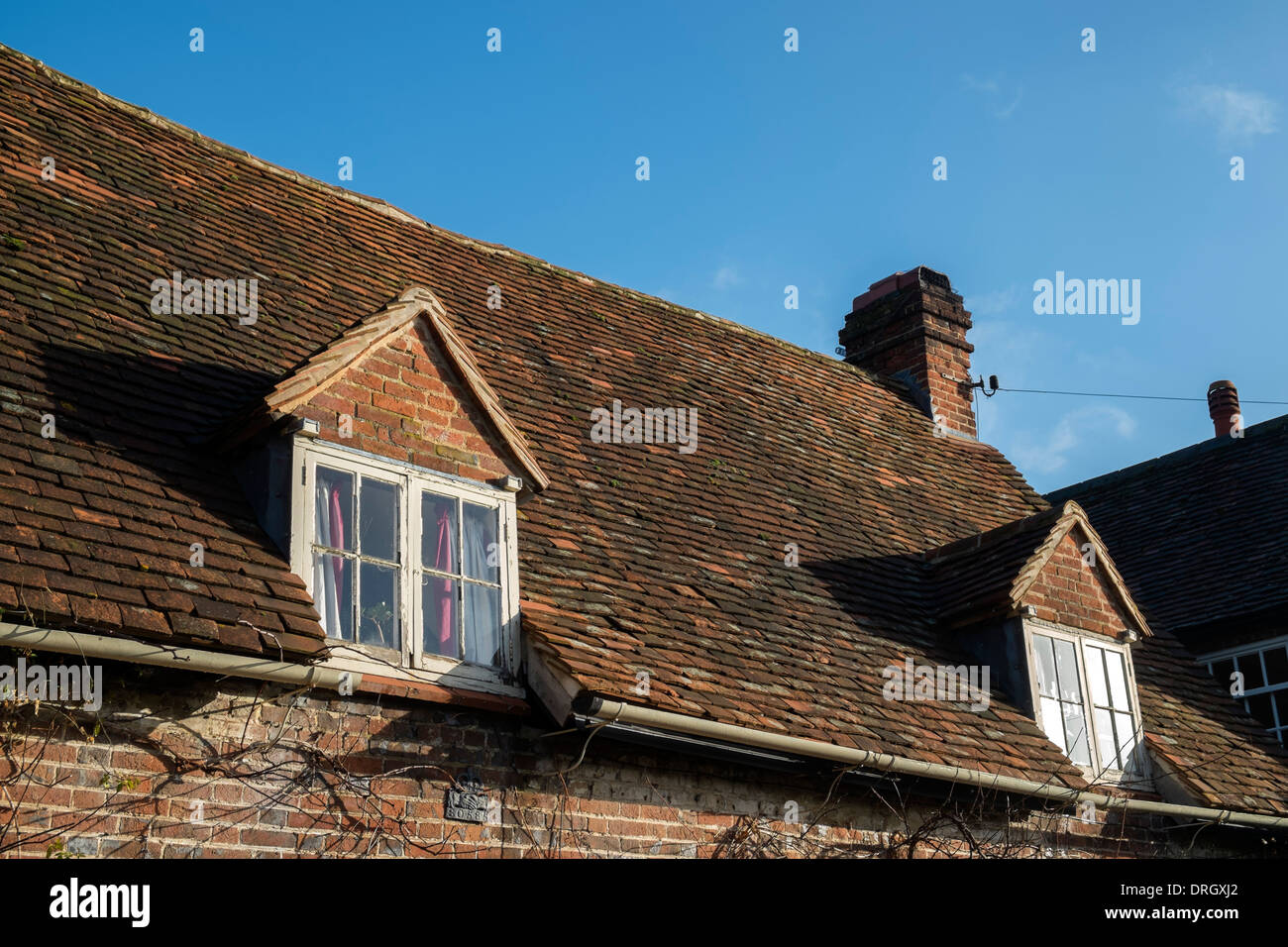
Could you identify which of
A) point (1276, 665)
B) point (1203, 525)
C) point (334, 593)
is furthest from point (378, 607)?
point (1203, 525)

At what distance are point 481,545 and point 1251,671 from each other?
10412 millimetres

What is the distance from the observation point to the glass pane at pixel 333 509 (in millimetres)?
7879

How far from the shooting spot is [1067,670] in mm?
11531

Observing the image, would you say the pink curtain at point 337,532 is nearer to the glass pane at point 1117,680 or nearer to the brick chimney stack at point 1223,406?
the glass pane at point 1117,680

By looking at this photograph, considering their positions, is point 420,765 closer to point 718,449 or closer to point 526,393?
→ point 526,393

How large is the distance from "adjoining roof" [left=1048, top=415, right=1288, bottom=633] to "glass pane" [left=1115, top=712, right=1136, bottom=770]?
3.00 m

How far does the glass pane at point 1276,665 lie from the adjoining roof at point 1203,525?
498 mm

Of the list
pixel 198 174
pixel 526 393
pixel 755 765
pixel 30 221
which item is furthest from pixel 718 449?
pixel 30 221

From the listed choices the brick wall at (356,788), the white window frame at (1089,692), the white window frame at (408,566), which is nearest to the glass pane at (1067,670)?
the white window frame at (1089,692)

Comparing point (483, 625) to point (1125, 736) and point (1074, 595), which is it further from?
point (1125, 736)
